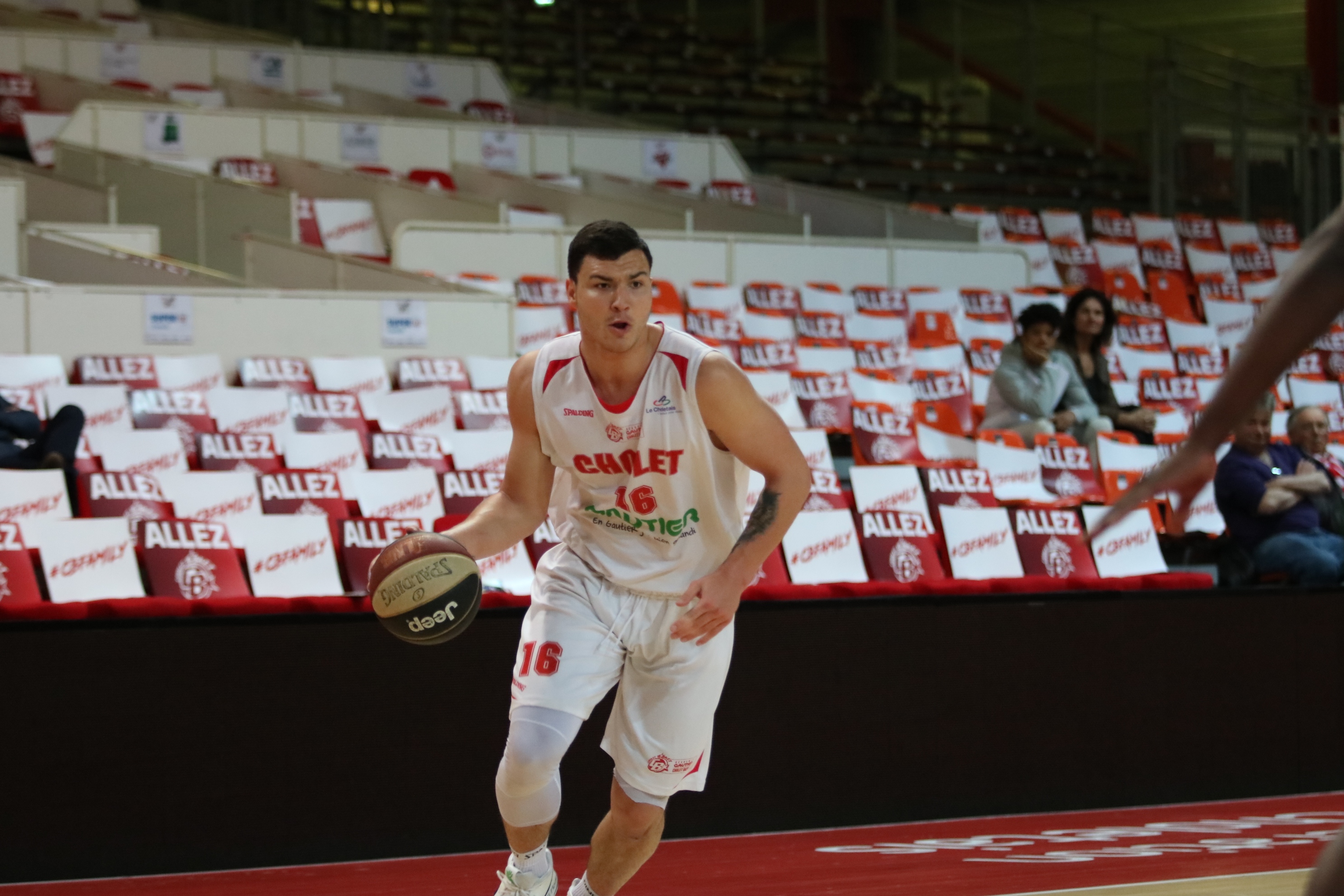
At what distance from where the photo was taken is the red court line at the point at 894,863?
4.26m

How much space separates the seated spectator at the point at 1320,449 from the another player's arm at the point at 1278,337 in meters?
5.47

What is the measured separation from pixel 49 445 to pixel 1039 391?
4706 millimetres

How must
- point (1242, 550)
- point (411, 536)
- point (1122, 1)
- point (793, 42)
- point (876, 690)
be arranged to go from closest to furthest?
point (411, 536), point (876, 690), point (1242, 550), point (1122, 1), point (793, 42)

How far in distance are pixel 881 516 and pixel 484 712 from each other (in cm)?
236

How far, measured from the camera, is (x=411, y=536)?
3.33 metres

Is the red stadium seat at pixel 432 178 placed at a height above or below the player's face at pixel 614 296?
above

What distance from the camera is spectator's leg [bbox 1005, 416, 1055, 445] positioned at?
796 centimetres

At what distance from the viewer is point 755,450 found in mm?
3379

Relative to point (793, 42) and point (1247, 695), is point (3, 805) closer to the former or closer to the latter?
point (1247, 695)

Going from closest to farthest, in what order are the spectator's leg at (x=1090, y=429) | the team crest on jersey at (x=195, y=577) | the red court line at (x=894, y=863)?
the red court line at (x=894, y=863), the team crest on jersey at (x=195, y=577), the spectator's leg at (x=1090, y=429)

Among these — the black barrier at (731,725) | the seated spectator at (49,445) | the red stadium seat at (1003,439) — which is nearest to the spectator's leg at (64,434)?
the seated spectator at (49,445)

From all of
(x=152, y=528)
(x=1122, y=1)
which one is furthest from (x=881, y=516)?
(x=1122, y=1)

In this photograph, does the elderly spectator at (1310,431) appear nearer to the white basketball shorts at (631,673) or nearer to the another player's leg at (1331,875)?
the white basketball shorts at (631,673)

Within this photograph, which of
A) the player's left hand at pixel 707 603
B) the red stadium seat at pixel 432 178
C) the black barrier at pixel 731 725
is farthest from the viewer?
Result: the red stadium seat at pixel 432 178
